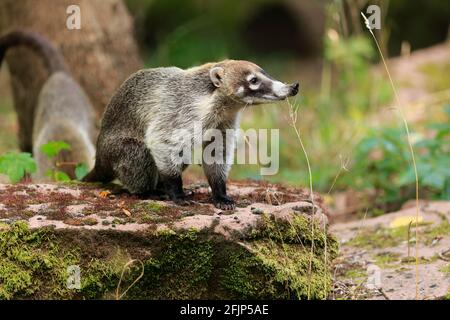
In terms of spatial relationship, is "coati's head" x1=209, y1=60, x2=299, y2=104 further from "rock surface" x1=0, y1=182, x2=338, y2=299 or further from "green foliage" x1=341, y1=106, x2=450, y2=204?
"green foliage" x1=341, y1=106, x2=450, y2=204

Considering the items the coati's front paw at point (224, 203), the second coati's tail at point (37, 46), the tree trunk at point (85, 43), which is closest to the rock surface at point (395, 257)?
the coati's front paw at point (224, 203)

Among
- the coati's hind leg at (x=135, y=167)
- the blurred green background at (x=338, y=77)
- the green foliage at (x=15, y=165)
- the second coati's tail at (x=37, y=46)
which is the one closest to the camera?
the coati's hind leg at (x=135, y=167)

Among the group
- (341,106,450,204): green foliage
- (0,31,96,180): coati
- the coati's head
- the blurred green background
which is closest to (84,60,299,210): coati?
the coati's head

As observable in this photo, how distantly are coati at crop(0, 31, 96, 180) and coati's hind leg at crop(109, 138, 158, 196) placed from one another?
191 cm

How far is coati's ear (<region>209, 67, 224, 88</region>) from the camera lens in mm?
4930

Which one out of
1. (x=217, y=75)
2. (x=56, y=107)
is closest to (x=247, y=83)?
(x=217, y=75)

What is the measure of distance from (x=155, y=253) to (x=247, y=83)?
1309 mm

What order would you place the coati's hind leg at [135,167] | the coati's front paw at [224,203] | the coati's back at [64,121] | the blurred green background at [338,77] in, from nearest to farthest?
the coati's front paw at [224,203] → the coati's hind leg at [135,167] → the coati's back at [64,121] → the blurred green background at [338,77]

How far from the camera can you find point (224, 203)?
4.70 m

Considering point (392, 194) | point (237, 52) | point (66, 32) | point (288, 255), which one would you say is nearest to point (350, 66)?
point (392, 194)

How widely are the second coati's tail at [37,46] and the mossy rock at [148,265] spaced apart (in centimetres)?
380

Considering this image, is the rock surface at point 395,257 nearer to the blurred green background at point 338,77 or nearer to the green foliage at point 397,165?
the green foliage at point 397,165

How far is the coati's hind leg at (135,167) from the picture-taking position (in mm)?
5121

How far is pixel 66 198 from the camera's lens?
15.3ft
